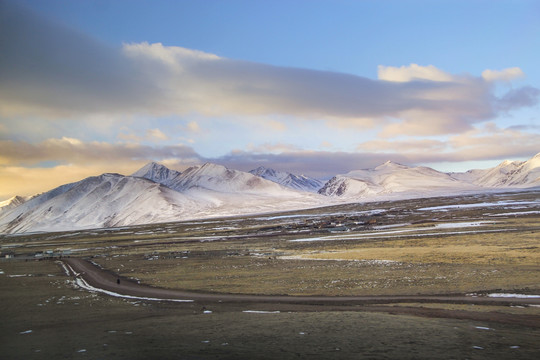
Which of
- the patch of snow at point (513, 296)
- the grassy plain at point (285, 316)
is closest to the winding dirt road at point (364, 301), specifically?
the patch of snow at point (513, 296)

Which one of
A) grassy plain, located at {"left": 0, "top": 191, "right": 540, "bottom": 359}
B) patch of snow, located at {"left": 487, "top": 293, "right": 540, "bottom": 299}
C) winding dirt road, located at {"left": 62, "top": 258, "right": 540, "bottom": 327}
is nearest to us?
grassy plain, located at {"left": 0, "top": 191, "right": 540, "bottom": 359}

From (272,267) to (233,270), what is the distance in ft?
18.3

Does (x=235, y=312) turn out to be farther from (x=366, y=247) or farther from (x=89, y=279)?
(x=366, y=247)

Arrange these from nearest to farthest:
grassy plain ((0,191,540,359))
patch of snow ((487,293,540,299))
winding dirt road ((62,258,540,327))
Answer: grassy plain ((0,191,540,359)) → winding dirt road ((62,258,540,327)) → patch of snow ((487,293,540,299))

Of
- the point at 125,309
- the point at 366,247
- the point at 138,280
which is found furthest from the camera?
the point at 366,247

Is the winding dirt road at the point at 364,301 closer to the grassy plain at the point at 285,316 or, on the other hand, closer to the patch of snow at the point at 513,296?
the patch of snow at the point at 513,296

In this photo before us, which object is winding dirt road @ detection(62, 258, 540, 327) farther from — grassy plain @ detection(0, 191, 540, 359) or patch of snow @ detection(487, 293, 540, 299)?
grassy plain @ detection(0, 191, 540, 359)

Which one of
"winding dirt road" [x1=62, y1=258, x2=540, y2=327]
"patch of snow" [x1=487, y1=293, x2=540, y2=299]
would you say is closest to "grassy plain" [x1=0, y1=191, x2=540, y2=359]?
"winding dirt road" [x1=62, y1=258, x2=540, y2=327]

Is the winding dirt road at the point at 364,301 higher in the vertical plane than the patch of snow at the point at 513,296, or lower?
higher

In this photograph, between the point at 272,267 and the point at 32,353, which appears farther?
the point at 272,267

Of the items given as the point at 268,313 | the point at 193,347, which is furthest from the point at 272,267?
the point at 193,347

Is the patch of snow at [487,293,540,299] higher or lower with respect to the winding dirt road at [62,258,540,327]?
lower

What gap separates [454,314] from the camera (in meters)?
28.3

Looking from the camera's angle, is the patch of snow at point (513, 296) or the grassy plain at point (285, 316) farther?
the patch of snow at point (513, 296)
